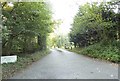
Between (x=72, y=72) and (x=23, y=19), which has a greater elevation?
(x=23, y=19)

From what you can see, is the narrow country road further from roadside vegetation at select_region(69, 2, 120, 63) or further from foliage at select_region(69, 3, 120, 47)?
foliage at select_region(69, 3, 120, 47)

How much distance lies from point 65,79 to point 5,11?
7.02 meters

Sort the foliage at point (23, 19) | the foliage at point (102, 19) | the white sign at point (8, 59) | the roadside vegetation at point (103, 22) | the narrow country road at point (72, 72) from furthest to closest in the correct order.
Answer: the foliage at point (102, 19) < the roadside vegetation at point (103, 22) < the foliage at point (23, 19) < the white sign at point (8, 59) < the narrow country road at point (72, 72)

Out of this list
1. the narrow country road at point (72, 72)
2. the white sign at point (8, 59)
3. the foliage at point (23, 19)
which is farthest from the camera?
the foliage at point (23, 19)

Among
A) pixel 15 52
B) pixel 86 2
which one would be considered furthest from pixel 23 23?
pixel 86 2

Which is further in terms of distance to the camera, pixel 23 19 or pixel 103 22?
pixel 103 22

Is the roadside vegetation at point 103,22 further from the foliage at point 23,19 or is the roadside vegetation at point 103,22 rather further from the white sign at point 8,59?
the white sign at point 8,59

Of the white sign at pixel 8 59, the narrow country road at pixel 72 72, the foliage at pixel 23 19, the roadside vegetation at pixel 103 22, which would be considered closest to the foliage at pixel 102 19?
the roadside vegetation at pixel 103 22

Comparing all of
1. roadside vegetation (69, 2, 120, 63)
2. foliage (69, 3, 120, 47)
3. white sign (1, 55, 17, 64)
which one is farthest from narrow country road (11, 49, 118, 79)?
foliage (69, 3, 120, 47)

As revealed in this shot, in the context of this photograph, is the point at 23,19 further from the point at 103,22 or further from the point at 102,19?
the point at 102,19

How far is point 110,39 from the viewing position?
19688 millimetres

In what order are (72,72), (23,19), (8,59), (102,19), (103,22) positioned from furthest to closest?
(102,19), (103,22), (23,19), (8,59), (72,72)

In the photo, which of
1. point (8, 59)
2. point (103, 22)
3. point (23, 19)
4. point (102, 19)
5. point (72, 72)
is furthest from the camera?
point (102, 19)

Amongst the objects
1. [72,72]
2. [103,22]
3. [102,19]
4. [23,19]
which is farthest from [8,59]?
[102,19]
